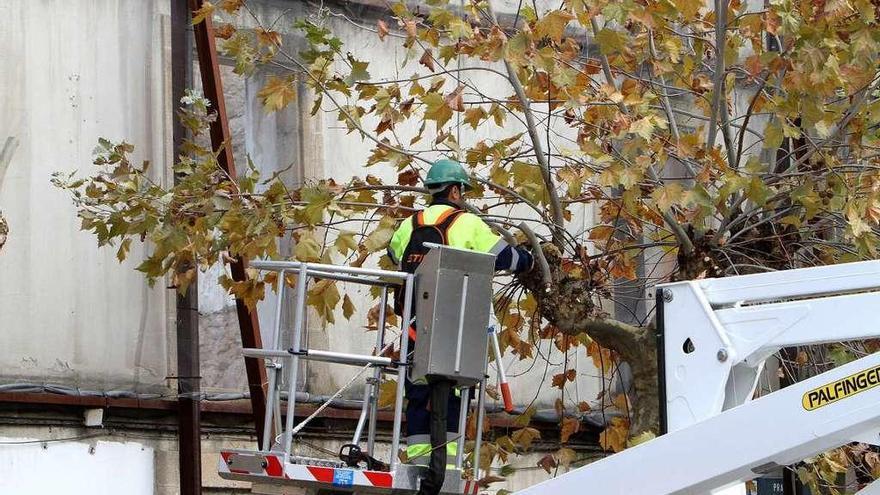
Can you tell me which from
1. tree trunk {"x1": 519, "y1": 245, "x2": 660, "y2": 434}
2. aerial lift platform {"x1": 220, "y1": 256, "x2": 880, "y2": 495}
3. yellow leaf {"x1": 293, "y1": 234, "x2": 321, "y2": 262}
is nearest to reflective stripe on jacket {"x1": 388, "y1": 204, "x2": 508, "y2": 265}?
tree trunk {"x1": 519, "y1": 245, "x2": 660, "y2": 434}

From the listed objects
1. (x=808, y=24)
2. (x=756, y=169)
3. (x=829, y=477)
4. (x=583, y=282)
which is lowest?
(x=829, y=477)

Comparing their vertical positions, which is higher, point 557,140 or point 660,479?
point 557,140

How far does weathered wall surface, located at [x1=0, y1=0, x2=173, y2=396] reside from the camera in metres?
12.7

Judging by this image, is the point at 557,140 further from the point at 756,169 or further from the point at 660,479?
the point at 660,479

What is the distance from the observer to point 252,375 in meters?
12.9

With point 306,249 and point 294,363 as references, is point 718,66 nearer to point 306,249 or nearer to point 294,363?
point 306,249

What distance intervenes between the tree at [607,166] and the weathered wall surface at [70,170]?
4.87 feet

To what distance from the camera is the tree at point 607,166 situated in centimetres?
951

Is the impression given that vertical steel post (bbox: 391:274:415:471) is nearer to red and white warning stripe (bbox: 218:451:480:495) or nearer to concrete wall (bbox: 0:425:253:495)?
red and white warning stripe (bbox: 218:451:480:495)

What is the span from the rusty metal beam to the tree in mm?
1136

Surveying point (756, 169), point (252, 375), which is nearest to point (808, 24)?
point (756, 169)

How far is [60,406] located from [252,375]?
1.50 meters

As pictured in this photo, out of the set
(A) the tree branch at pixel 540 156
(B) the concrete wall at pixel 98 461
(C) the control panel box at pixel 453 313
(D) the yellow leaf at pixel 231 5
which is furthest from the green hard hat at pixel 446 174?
(B) the concrete wall at pixel 98 461

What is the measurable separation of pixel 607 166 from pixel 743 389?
9.03 ft
